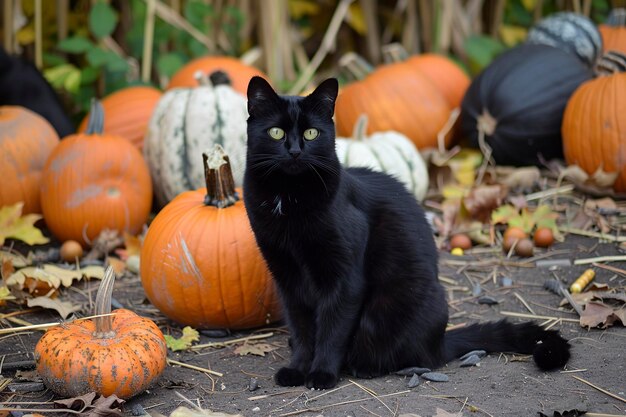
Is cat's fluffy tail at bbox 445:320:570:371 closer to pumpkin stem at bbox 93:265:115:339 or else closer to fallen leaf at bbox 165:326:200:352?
fallen leaf at bbox 165:326:200:352

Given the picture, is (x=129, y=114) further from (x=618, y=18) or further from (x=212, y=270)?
(x=618, y=18)

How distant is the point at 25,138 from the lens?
408 cm

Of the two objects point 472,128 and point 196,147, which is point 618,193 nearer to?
point 472,128

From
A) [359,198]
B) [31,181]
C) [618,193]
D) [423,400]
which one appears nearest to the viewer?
[423,400]

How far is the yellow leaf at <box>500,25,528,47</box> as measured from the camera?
629cm

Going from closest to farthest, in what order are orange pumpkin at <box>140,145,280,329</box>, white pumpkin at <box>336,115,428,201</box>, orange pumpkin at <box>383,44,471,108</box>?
orange pumpkin at <box>140,145,280,329</box>, white pumpkin at <box>336,115,428,201</box>, orange pumpkin at <box>383,44,471,108</box>

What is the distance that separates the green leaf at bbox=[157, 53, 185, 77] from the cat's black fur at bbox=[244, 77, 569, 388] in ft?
8.93

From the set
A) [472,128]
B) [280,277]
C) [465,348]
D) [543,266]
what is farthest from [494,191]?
[280,277]

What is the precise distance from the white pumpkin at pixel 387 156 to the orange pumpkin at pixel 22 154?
163 cm

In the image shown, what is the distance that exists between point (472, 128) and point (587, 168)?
2.71 feet

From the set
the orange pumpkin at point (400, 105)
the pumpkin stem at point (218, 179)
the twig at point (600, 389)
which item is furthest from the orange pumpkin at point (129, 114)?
the twig at point (600, 389)

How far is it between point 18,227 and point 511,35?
14.2 ft

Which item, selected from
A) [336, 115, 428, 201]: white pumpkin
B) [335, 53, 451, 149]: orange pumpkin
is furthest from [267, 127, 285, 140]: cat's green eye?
[335, 53, 451, 149]: orange pumpkin

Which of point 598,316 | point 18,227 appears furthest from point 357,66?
point 598,316
